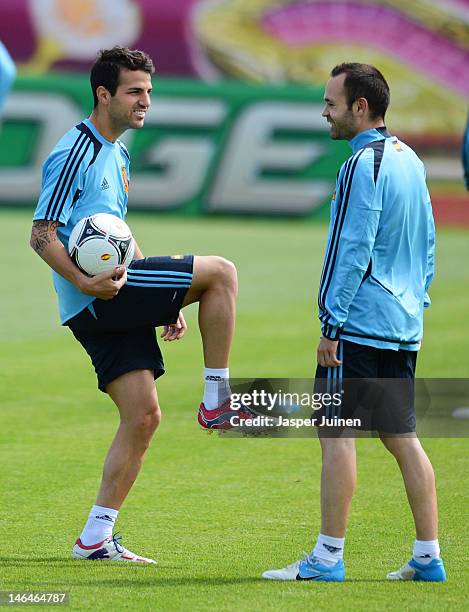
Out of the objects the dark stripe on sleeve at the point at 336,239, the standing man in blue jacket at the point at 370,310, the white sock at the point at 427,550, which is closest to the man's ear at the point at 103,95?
the standing man in blue jacket at the point at 370,310

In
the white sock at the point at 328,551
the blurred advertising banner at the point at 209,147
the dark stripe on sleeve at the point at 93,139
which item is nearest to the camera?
the white sock at the point at 328,551

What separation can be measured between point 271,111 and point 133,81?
24954 millimetres

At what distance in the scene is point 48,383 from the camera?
1155 centimetres

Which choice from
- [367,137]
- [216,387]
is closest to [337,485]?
[216,387]

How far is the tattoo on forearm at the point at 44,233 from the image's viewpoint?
6039 millimetres

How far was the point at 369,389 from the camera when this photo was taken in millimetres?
5777

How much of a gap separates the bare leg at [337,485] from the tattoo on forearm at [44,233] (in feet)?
5.32

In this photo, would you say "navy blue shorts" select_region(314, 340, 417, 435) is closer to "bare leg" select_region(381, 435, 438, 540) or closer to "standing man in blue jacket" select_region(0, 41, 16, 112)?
"bare leg" select_region(381, 435, 438, 540)

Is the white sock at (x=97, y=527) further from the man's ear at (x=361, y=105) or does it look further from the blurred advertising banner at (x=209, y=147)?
the blurred advertising banner at (x=209, y=147)

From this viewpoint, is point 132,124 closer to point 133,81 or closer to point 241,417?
point 133,81

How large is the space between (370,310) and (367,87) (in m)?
0.99

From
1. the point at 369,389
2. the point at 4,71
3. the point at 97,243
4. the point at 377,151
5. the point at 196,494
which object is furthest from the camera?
the point at 4,71

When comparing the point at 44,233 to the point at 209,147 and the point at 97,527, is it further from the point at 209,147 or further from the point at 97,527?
the point at 209,147

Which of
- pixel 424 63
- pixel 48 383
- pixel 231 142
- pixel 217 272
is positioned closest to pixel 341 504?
pixel 217 272
